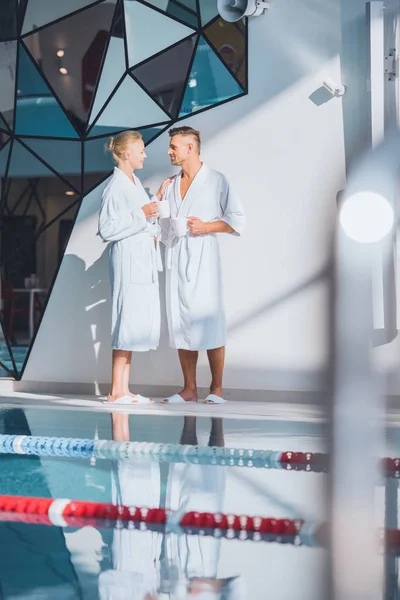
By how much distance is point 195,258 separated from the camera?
5375 millimetres

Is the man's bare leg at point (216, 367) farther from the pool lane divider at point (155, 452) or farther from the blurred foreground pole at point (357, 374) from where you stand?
the blurred foreground pole at point (357, 374)

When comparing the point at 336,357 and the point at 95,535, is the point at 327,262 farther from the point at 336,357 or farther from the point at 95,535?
the point at 95,535

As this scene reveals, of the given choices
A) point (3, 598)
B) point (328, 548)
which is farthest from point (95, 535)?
point (328, 548)

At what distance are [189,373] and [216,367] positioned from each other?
0.61 ft

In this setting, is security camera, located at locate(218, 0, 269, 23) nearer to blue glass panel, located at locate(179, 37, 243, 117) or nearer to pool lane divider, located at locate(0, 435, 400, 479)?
blue glass panel, located at locate(179, 37, 243, 117)

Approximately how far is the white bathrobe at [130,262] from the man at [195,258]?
15cm

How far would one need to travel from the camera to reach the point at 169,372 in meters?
5.98

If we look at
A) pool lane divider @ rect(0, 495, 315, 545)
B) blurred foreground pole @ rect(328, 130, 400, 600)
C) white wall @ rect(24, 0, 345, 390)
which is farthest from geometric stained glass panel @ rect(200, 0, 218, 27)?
blurred foreground pole @ rect(328, 130, 400, 600)

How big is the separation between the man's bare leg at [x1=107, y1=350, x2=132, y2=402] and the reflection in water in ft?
7.02

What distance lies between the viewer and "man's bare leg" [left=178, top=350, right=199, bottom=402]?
17.9 feet

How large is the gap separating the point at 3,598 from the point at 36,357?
16.2 feet

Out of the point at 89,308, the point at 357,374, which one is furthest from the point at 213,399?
the point at 357,374

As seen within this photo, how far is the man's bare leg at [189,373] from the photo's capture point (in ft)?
17.9

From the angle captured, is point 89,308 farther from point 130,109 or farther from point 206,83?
point 206,83
